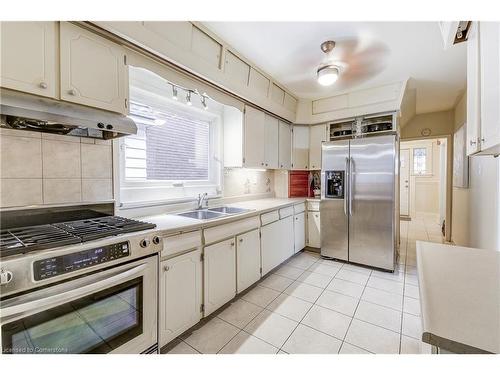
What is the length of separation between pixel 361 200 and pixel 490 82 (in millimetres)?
2114

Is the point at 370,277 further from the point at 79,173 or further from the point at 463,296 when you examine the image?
the point at 79,173

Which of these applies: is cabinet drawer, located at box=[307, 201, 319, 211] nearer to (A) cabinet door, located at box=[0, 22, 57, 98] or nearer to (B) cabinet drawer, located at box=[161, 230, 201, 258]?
(B) cabinet drawer, located at box=[161, 230, 201, 258]

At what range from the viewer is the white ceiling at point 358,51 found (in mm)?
1869

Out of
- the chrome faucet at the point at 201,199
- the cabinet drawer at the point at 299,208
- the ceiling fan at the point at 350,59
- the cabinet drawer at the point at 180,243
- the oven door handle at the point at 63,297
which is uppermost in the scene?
the ceiling fan at the point at 350,59

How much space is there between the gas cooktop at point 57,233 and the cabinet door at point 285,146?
2506 millimetres

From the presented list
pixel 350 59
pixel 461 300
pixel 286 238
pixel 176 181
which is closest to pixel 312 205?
pixel 286 238

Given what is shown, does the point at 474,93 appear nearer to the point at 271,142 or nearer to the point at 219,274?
the point at 219,274

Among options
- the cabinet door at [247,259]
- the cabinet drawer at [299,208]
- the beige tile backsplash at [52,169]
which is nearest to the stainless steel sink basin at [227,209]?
the cabinet door at [247,259]

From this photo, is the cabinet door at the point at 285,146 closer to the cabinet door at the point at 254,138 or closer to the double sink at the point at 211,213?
the cabinet door at the point at 254,138

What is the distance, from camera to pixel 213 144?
2855 millimetres

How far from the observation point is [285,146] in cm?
359

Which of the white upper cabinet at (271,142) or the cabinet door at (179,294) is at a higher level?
the white upper cabinet at (271,142)
